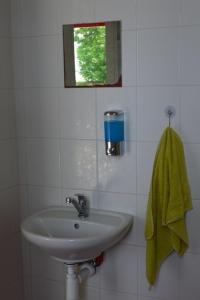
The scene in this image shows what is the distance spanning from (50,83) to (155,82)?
0.56 m

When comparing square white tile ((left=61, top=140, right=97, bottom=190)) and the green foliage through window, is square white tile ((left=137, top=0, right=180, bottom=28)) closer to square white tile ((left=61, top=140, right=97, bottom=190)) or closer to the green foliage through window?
the green foliage through window

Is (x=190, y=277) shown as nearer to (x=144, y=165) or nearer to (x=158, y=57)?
(x=144, y=165)

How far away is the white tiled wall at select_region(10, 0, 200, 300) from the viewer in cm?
183

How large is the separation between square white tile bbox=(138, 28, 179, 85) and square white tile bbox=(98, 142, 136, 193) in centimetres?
33

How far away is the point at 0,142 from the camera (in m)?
2.12

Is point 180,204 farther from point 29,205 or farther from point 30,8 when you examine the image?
point 30,8

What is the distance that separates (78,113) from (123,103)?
9.8 inches

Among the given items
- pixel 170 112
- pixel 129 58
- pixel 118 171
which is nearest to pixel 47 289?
pixel 118 171

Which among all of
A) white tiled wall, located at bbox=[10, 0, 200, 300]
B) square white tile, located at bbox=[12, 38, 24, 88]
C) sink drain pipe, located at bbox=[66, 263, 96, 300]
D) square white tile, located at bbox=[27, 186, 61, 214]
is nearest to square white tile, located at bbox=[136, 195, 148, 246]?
white tiled wall, located at bbox=[10, 0, 200, 300]

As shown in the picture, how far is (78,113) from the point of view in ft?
6.76

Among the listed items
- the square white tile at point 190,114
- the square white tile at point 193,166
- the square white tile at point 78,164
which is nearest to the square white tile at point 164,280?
the square white tile at point 193,166

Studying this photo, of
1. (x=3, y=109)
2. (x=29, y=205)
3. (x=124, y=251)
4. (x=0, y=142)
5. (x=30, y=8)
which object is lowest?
(x=124, y=251)

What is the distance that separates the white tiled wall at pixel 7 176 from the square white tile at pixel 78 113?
0.30 metres

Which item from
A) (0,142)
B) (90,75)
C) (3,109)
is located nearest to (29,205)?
(0,142)
